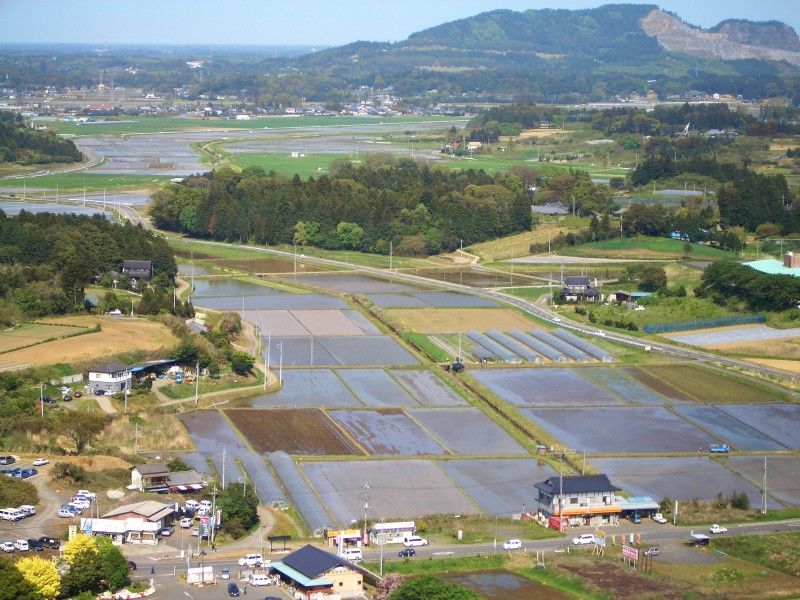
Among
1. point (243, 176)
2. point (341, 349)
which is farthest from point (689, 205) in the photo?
point (341, 349)

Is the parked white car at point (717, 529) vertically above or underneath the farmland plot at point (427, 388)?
above

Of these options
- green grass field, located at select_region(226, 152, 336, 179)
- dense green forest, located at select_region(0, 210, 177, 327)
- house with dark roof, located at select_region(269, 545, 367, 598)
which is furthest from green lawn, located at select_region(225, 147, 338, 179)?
house with dark roof, located at select_region(269, 545, 367, 598)

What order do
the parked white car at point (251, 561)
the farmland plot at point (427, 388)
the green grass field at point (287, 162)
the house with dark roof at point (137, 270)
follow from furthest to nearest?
the green grass field at point (287, 162), the house with dark roof at point (137, 270), the farmland plot at point (427, 388), the parked white car at point (251, 561)

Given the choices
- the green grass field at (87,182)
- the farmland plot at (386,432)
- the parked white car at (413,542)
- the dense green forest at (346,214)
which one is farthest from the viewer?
the green grass field at (87,182)

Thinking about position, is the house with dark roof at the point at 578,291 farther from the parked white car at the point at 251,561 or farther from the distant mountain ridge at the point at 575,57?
the distant mountain ridge at the point at 575,57

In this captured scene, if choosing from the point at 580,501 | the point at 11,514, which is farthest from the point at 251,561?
the point at 580,501

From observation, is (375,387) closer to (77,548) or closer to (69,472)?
(69,472)

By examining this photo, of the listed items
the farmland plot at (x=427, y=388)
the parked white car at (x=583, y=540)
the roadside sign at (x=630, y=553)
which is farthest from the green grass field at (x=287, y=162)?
the roadside sign at (x=630, y=553)

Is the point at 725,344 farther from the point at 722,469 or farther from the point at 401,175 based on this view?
the point at 401,175
